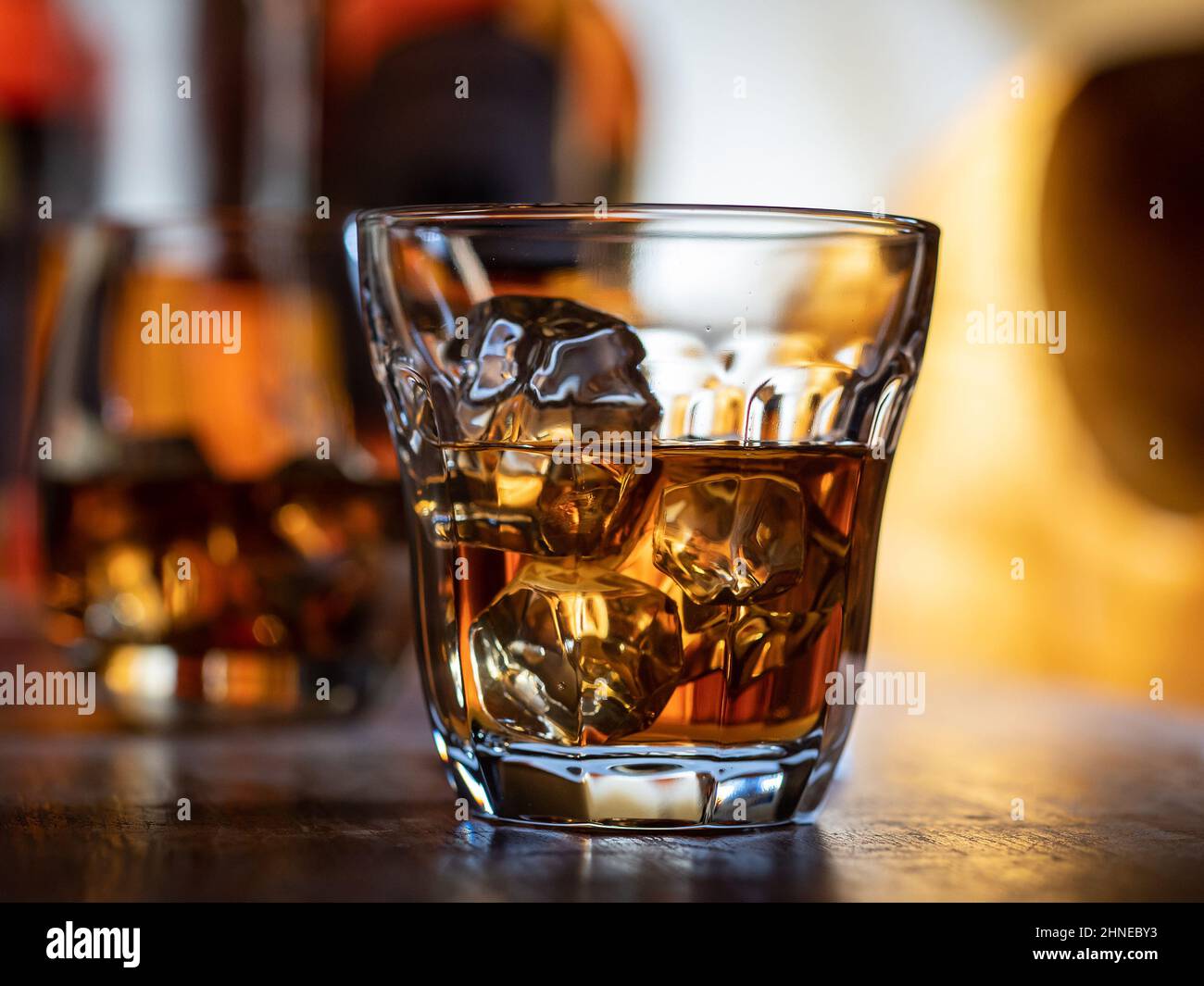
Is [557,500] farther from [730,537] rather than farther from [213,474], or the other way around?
[213,474]

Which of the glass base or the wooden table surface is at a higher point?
the glass base

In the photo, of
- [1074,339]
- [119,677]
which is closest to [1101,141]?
[1074,339]

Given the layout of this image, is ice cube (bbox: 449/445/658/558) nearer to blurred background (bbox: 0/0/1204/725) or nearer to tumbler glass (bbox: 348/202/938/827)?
tumbler glass (bbox: 348/202/938/827)

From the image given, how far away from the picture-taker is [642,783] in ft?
1.78

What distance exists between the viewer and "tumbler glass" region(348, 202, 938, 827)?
1.78 ft

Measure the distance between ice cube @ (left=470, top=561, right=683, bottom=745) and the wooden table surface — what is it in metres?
0.04

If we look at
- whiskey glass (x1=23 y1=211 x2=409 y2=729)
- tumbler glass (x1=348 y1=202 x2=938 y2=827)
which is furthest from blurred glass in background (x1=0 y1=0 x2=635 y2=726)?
tumbler glass (x1=348 y1=202 x2=938 y2=827)

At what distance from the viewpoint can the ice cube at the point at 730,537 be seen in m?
0.54

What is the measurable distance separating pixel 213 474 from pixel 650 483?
43cm

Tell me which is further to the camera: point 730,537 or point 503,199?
point 503,199

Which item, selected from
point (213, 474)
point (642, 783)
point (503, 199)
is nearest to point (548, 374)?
point (642, 783)

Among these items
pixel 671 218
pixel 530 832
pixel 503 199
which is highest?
pixel 503 199

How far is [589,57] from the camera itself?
288 cm
